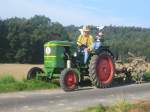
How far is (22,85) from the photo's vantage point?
16625mm

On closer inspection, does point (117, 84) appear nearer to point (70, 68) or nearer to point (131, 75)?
point (131, 75)

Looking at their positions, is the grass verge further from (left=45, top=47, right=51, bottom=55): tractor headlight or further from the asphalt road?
(left=45, top=47, right=51, bottom=55): tractor headlight

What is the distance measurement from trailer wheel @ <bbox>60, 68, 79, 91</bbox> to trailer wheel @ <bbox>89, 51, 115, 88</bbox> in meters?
0.96

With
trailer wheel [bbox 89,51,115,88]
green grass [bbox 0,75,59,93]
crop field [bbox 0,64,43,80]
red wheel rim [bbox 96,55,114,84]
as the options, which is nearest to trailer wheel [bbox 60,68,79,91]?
green grass [bbox 0,75,59,93]

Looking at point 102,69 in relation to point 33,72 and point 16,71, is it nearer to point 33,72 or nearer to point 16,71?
point 33,72

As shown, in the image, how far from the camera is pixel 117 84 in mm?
19812

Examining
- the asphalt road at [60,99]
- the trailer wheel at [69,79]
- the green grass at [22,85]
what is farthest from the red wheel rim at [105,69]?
the green grass at [22,85]

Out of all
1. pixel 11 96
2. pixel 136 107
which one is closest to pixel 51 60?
pixel 11 96

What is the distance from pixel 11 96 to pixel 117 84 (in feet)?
21.1

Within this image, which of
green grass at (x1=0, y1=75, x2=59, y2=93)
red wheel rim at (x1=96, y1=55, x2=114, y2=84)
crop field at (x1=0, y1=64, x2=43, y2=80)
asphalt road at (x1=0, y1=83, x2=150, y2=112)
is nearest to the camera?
asphalt road at (x1=0, y1=83, x2=150, y2=112)

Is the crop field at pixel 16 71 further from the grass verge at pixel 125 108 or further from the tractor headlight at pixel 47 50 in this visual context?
the grass verge at pixel 125 108

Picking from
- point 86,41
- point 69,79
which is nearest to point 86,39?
point 86,41

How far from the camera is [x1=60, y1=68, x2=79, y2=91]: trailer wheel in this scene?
16.7 meters

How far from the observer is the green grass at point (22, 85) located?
1619 centimetres
